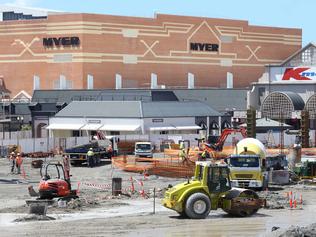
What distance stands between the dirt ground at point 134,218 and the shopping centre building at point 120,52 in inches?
2575

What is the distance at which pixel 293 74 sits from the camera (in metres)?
102

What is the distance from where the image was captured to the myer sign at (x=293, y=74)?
10031 centimetres

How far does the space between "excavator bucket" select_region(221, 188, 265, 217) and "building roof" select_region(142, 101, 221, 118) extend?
5900 cm

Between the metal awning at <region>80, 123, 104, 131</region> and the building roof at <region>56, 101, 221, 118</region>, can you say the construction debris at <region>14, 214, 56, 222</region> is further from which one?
the metal awning at <region>80, 123, 104, 131</region>

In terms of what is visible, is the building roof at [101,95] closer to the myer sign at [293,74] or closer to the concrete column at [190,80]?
A: the myer sign at [293,74]

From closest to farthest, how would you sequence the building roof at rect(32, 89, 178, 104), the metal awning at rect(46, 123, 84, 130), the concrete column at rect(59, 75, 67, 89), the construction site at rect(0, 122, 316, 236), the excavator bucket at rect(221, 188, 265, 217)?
the construction site at rect(0, 122, 316, 236) < the excavator bucket at rect(221, 188, 265, 217) < the metal awning at rect(46, 123, 84, 130) < the building roof at rect(32, 89, 178, 104) < the concrete column at rect(59, 75, 67, 89)

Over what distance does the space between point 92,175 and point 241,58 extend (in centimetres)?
7175

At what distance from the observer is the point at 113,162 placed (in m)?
61.3

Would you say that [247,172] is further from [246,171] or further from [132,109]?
[132,109]

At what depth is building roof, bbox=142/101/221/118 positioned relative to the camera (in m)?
93.0

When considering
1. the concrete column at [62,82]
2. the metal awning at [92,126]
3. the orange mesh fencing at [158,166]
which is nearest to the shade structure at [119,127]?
the metal awning at [92,126]

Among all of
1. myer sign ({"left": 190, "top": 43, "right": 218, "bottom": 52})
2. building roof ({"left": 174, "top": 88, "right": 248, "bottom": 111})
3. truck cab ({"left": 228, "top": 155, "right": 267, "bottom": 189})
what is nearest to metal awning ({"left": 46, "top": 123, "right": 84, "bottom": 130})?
building roof ({"left": 174, "top": 88, "right": 248, "bottom": 111})

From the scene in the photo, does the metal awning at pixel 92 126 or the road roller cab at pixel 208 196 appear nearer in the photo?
the road roller cab at pixel 208 196

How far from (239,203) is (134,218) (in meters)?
3.80
